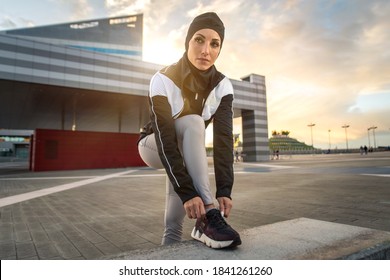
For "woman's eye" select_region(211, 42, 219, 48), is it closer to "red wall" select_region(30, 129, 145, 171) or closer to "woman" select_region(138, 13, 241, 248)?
"woman" select_region(138, 13, 241, 248)

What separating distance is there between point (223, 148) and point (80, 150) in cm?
1809

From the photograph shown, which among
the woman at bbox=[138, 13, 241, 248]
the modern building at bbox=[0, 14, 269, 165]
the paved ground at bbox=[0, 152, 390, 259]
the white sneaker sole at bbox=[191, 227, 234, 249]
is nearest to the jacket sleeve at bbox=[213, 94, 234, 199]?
the woman at bbox=[138, 13, 241, 248]

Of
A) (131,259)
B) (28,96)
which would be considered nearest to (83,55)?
(28,96)

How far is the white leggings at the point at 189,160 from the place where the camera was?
1.49m

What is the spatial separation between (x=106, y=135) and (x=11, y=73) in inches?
297

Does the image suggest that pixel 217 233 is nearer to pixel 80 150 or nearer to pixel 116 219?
pixel 116 219

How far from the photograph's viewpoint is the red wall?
16.0 m

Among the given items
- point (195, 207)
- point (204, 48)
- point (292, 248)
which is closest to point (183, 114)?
point (204, 48)

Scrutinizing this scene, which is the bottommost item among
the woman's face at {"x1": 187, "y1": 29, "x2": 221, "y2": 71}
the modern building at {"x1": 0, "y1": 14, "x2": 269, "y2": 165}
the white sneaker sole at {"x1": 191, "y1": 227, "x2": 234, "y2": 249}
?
the white sneaker sole at {"x1": 191, "y1": 227, "x2": 234, "y2": 249}

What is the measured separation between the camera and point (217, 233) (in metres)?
1.34

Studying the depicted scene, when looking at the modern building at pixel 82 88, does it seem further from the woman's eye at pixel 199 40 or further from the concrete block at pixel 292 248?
the concrete block at pixel 292 248

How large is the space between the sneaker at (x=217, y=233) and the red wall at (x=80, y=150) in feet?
58.9

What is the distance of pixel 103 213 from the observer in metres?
3.46

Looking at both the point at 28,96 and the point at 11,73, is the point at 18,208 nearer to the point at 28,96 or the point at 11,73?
the point at 11,73
